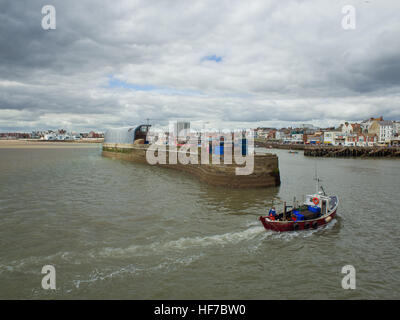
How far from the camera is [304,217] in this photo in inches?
632

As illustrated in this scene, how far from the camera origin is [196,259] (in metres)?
11.6

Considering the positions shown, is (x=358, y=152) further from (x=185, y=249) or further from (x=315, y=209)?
(x=185, y=249)

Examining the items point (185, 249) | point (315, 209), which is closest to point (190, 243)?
point (185, 249)

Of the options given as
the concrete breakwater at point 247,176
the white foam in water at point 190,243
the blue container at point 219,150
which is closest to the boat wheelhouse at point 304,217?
the white foam in water at point 190,243

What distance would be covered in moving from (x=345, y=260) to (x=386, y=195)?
57.9ft

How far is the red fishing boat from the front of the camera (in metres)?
15.0

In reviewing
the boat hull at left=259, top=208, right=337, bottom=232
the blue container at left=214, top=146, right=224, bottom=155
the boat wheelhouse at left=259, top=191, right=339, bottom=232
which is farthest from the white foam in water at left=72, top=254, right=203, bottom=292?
the blue container at left=214, top=146, right=224, bottom=155

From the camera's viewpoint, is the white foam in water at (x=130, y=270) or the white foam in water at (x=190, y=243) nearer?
the white foam in water at (x=130, y=270)

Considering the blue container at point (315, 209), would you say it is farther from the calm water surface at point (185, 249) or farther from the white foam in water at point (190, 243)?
the white foam in water at point (190, 243)

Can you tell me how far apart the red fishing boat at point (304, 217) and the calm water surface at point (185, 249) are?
1.58 feet

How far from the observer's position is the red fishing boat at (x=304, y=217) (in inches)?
590

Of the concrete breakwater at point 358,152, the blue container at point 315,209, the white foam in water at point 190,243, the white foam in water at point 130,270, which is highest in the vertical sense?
the concrete breakwater at point 358,152
